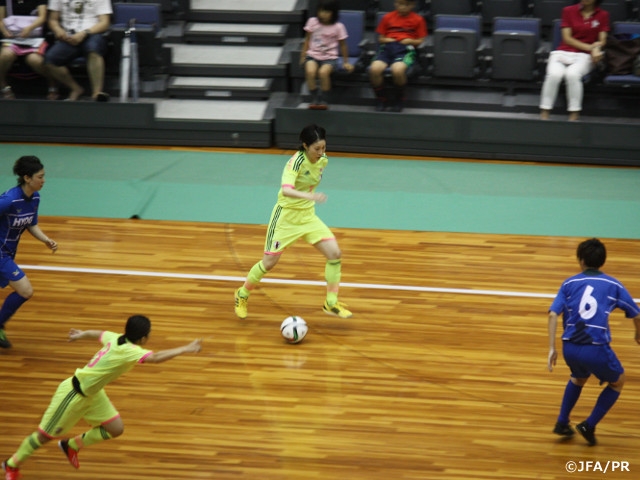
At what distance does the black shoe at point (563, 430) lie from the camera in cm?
624

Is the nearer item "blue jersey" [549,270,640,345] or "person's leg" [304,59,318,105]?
"blue jersey" [549,270,640,345]

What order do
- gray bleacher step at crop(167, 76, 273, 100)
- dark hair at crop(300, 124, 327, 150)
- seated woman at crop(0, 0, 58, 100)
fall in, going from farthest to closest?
→ gray bleacher step at crop(167, 76, 273, 100) < seated woman at crop(0, 0, 58, 100) < dark hair at crop(300, 124, 327, 150)

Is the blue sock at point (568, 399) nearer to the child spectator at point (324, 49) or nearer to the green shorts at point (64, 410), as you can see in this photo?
the green shorts at point (64, 410)

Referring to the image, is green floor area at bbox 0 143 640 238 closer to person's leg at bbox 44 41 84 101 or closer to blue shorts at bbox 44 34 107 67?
person's leg at bbox 44 41 84 101

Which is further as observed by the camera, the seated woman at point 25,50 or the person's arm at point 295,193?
the seated woman at point 25,50

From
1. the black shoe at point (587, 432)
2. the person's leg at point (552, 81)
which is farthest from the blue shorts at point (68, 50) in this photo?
the black shoe at point (587, 432)

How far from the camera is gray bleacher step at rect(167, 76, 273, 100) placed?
14281 millimetres

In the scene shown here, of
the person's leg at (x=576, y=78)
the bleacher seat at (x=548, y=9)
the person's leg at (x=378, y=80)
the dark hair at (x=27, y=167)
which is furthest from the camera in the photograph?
the bleacher seat at (x=548, y=9)

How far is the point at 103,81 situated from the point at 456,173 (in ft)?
18.7

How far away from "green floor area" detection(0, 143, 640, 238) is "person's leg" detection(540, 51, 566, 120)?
0.93m

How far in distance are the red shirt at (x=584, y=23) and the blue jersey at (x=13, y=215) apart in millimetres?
8713

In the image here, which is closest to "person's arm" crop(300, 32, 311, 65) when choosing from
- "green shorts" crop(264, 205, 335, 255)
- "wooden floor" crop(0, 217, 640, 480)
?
"wooden floor" crop(0, 217, 640, 480)

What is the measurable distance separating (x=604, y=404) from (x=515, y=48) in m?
8.35

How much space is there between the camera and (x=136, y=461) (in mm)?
5996
